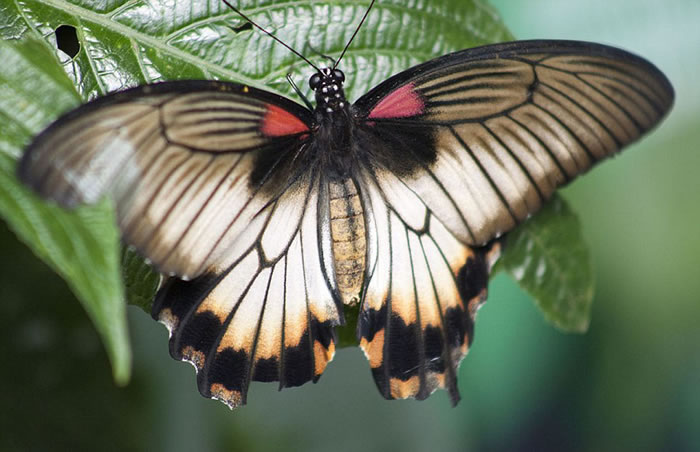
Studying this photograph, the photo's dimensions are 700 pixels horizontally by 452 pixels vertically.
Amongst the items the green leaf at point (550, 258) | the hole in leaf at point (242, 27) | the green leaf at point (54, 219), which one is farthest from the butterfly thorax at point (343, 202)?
the green leaf at point (54, 219)

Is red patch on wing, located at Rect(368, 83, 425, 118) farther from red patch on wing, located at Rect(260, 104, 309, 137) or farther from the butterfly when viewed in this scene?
red patch on wing, located at Rect(260, 104, 309, 137)

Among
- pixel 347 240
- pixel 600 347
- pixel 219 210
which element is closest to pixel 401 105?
pixel 347 240

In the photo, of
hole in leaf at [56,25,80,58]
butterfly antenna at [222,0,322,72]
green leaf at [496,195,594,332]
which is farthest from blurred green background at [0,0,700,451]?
hole in leaf at [56,25,80,58]

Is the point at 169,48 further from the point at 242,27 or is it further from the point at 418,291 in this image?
the point at 418,291

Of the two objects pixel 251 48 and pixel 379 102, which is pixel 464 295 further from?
pixel 251 48

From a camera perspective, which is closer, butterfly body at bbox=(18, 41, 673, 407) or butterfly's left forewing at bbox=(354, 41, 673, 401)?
butterfly body at bbox=(18, 41, 673, 407)

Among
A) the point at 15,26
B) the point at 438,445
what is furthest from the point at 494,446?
the point at 15,26

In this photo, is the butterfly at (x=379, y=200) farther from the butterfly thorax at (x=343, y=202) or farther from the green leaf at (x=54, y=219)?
the green leaf at (x=54, y=219)
